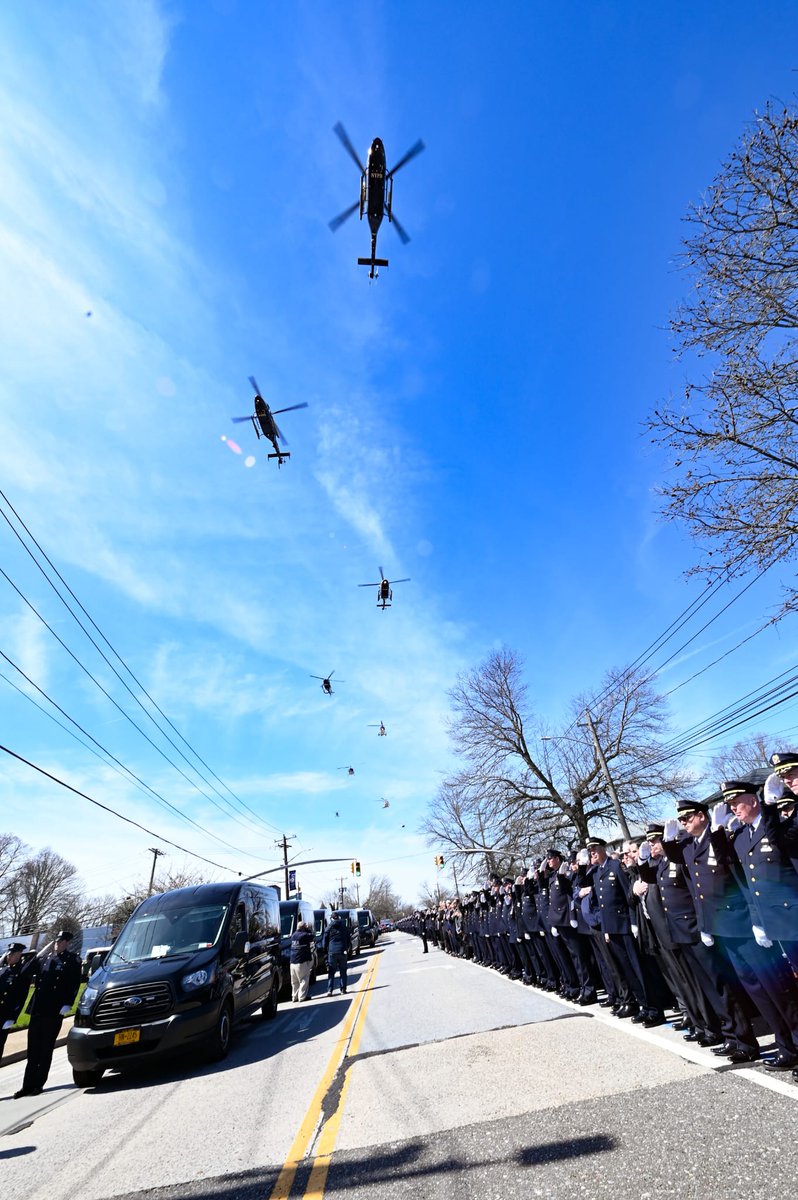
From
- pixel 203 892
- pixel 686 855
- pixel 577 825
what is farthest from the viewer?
pixel 577 825

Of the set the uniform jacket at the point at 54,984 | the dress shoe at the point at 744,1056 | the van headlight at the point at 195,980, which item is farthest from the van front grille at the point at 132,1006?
the dress shoe at the point at 744,1056

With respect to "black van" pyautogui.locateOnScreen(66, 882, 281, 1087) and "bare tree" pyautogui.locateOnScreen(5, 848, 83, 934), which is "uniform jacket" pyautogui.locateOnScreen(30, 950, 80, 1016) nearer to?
"black van" pyautogui.locateOnScreen(66, 882, 281, 1087)

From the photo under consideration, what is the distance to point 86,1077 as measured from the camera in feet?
24.2

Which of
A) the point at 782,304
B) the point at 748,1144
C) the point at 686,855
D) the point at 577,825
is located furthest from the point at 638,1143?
the point at 577,825

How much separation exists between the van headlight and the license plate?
0.64m

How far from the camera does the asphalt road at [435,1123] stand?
3154mm

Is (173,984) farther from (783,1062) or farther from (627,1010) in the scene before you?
(783,1062)

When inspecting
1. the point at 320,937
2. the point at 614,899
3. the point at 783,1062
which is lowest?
the point at 783,1062

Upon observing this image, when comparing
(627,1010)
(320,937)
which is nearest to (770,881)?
→ (627,1010)

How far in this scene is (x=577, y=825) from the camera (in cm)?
3394

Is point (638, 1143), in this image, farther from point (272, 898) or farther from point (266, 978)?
point (272, 898)

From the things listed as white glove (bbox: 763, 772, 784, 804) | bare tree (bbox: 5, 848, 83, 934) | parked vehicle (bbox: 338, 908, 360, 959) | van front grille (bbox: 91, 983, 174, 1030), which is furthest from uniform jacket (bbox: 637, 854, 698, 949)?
bare tree (bbox: 5, 848, 83, 934)

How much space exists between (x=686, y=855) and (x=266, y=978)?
26.6 feet

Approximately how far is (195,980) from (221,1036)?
88 centimetres
